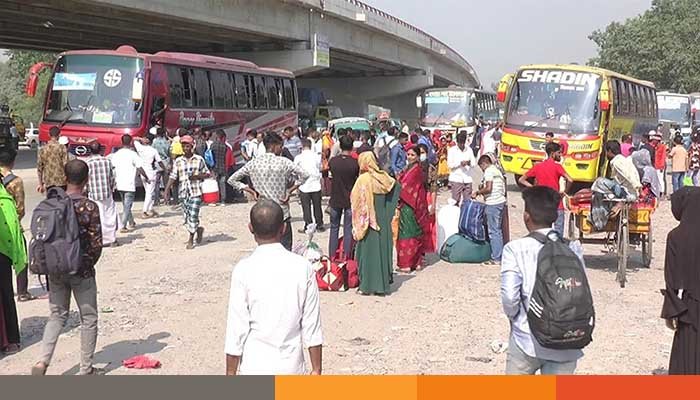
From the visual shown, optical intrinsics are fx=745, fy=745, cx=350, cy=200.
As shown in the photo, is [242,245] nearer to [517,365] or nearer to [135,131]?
[135,131]

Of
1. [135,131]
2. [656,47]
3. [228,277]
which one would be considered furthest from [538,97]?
[656,47]

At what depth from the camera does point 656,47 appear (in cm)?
6322

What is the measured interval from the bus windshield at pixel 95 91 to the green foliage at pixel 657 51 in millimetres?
55462

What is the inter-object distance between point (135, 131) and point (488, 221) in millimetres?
10068

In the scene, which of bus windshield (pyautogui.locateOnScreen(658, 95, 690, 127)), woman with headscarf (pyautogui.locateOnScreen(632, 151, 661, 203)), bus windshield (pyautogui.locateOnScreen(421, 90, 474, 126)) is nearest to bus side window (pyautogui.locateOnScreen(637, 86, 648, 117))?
bus windshield (pyautogui.locateOnScreen(421, 90, 474, 126))

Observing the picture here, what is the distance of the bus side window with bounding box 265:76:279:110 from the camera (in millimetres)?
25234

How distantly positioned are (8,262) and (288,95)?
21.1m

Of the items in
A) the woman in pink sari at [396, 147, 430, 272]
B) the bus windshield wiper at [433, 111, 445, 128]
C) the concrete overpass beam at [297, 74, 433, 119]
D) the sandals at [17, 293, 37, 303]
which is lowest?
the sandals at [17, 293, 37, 303]

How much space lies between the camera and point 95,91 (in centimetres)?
1764

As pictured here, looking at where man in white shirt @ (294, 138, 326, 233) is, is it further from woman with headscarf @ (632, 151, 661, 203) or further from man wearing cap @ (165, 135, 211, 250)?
woman with headscarf @ (632, 151, 661, 203)

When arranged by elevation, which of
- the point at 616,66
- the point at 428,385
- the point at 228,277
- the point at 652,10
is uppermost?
the point at 652,10

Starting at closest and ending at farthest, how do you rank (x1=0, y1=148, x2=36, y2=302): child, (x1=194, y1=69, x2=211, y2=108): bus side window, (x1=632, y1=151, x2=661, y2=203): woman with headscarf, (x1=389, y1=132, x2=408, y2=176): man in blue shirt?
(x1=0, y1=148, x2=36, y2=302): child → (x1=632, y1=151, x2=661, y2=203): woman with headscarf → (x1=389, y1=132, x2=408, y2=176): man in blue shirt → (x1=194, y1=69, x2=211, y2=108): bus side window

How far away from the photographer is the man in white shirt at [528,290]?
12.4ft

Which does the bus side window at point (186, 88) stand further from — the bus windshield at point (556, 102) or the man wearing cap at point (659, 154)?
the man wearing cap at point (659, 154)
